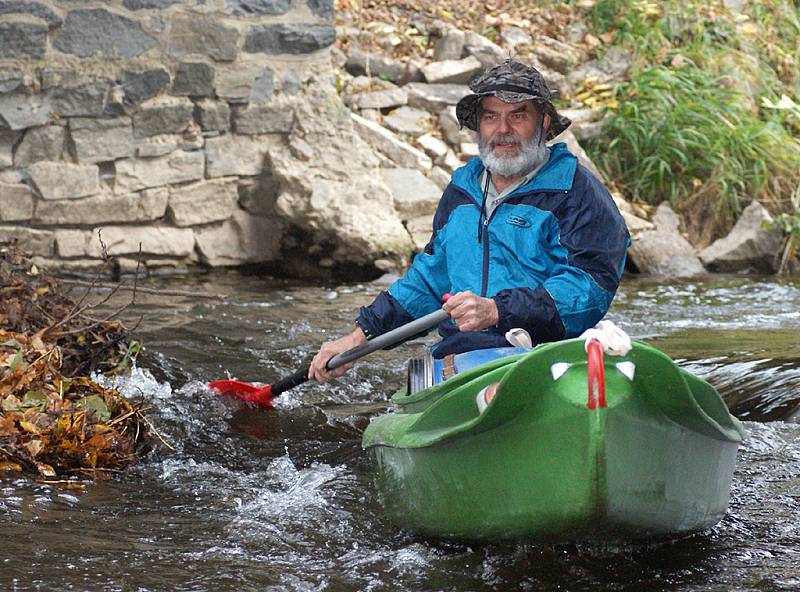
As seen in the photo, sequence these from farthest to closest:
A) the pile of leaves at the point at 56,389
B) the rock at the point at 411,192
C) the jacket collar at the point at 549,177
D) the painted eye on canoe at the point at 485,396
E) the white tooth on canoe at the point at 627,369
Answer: the rock at the point at 411,192 → the pile of leaves at the point at 56,389 → the jacket collar at the point at 549,177 → the painted eye on canoe at the point at 485,396 → the white tooth on canoe at the point at 627,369

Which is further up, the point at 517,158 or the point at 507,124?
the point at 507,124

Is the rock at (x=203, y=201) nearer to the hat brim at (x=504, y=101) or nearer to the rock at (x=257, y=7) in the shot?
the rock at (x=257, y=7)

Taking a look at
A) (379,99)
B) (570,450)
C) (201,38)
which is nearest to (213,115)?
(201,38)

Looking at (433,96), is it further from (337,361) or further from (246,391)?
(337,361)

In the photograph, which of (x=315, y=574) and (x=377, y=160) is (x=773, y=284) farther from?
(x=315, y=574)

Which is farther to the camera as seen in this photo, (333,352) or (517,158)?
(333,352)

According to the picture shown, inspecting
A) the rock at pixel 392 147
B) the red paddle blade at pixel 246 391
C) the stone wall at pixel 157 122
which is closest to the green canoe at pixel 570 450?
the red paddle blade at pixel 246 391

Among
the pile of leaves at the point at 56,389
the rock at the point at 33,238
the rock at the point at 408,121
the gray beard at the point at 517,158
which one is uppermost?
the rock at the point at 408,121

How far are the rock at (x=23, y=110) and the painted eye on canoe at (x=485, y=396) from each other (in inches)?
186

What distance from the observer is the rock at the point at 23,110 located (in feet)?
22.6

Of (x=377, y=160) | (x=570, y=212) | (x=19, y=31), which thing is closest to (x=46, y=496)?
(x=570, y=212)

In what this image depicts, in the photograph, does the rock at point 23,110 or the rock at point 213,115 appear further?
the rock at point 213,115

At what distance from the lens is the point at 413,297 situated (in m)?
4.29

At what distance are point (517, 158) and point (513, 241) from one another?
293 mm
